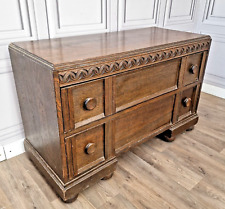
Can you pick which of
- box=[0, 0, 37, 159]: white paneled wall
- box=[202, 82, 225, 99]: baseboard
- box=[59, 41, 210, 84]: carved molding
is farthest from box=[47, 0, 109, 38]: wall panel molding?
box=[202, 82, 225, 99]: baseboard

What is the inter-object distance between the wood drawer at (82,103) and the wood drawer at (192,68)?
0.62 m

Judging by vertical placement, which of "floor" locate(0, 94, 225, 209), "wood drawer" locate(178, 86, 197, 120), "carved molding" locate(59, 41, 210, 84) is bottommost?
"floor" locate(0, 94, 225, 209)

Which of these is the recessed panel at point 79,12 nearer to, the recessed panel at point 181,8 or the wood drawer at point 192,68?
the wood drawer at point 192,68

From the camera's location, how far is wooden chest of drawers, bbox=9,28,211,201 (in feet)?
2.79

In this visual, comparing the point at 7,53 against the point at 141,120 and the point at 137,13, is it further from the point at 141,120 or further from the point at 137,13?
the point at 137,13

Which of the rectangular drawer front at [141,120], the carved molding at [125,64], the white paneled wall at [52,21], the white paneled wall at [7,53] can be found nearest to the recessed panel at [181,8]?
the white paneled wall at [52,21]

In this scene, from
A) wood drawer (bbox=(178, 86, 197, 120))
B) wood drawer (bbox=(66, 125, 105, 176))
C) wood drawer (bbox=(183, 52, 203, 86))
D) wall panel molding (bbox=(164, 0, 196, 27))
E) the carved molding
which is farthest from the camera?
wall panel molding (bbox=(164, 0, 196, 27))

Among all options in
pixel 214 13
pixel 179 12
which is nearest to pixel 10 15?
pixel 179 12

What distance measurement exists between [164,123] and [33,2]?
3.17 feet

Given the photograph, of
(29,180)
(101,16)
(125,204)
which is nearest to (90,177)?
(125,204)

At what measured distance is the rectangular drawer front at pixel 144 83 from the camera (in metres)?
1.01

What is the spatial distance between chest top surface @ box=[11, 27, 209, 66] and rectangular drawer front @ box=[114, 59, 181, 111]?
0.36 ft

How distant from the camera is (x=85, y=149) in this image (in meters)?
0.99

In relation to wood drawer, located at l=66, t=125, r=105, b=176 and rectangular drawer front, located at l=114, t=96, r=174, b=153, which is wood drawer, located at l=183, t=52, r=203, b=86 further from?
wood drawer, located at l=66, t=125, r=105, b=176
